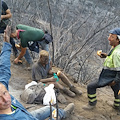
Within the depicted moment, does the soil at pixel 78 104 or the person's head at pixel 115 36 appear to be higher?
the person's head at pixel 115 36

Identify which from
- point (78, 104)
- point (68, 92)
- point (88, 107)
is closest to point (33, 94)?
point (68, 92)

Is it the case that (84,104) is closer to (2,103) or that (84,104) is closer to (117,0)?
(2,103)

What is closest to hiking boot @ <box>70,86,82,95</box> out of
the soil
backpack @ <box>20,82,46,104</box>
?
the soil

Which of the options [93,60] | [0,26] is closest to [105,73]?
[0,26]

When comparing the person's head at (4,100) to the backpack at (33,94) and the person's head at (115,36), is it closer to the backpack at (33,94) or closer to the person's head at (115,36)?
the backpack at (33,94)

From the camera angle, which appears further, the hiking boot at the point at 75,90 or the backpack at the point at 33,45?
the hiking boot at the point at 75,90

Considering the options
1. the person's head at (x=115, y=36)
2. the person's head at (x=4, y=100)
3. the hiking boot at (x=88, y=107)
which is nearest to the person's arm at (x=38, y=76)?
the hiking boot at (x=88, y=107)

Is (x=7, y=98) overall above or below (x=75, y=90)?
above

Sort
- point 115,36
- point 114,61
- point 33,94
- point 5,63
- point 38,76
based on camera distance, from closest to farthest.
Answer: point 5,63 → point 114,61 → point 115,36 → point 33,94 → point 38,76

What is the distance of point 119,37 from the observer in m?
3.22

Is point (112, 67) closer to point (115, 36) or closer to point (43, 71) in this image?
point (115, 36)

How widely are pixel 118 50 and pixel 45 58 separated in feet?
4.88

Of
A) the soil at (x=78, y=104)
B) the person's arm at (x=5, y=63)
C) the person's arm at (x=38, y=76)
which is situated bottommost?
the soil at (x=78, y=104)

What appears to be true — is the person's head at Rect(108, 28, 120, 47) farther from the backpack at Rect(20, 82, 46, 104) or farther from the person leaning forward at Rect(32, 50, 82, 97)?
the backpack at Rect(20, 82, 46, 104)
